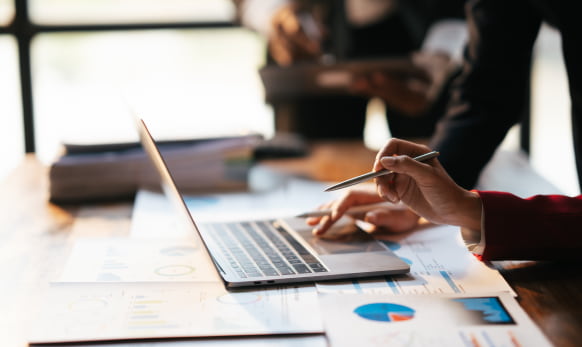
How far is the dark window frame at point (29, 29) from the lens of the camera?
8.06 feet

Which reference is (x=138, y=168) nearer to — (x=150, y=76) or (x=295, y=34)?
(x=295, y=34)

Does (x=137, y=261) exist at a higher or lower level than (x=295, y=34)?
lower

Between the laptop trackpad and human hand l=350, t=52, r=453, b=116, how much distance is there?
30.4 inches

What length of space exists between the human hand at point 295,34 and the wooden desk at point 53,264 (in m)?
0.49

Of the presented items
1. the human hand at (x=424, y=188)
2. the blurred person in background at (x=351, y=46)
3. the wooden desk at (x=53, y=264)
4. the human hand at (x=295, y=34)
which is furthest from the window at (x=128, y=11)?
the human hand at (x=424, y=188)

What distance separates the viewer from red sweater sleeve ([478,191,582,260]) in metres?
0.84

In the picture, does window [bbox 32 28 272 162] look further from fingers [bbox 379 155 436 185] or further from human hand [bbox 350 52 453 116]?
fingers [bbox 379 155 436 185]

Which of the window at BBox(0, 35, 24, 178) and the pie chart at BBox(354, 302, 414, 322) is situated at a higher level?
the pie chart at BBox(354, 302, 414, 322)

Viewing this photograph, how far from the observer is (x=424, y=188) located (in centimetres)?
83

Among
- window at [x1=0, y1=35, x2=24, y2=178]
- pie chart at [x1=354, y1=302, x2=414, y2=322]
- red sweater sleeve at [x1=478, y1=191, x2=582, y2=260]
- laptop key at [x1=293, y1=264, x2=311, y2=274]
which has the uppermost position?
red sweater sleeve at [x1=478, y1=191, x2=582, y2=260]

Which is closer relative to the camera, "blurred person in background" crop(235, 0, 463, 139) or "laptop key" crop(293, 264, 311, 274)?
"laptop key" crop(293, 264, 311, 274)

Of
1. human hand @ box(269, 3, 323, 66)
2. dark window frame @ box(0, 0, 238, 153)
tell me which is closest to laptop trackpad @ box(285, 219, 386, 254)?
human hand @ box(269, 3, 323, 66)

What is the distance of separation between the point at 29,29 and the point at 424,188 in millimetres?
2086

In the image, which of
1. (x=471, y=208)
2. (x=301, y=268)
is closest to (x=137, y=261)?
(x=301, y=268)
